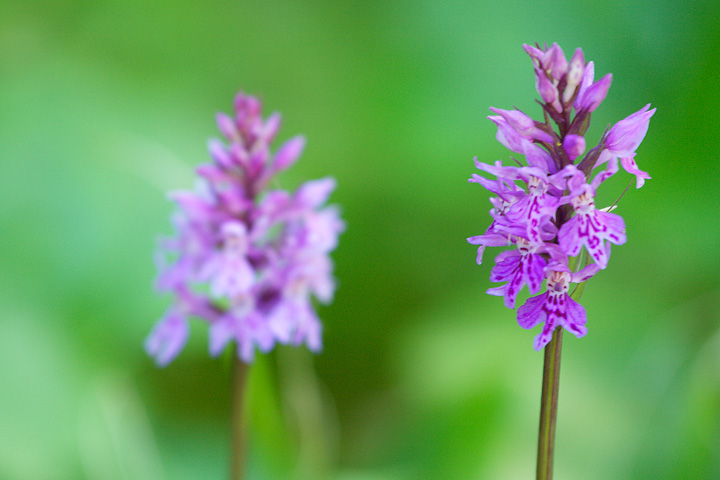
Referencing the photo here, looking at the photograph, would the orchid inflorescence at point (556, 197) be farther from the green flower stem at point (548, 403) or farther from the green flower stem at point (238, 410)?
the green flower stem at point (238, 410)

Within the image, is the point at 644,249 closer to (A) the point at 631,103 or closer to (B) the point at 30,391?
(A) the point at 631,103

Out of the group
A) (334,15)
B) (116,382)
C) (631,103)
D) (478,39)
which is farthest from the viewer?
(334,15)

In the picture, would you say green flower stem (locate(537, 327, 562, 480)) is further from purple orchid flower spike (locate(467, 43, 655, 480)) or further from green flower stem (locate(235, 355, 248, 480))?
green flower stem (locate(235, 355, 248, 480))

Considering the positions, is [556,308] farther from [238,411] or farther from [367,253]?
[367,253]

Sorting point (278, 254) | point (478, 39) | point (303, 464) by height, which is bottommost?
point (303, 464)

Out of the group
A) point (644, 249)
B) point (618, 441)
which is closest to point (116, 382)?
point (618, 441)

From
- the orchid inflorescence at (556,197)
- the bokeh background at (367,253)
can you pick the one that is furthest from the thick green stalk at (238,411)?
the orchid inflorescence at (556,197)
